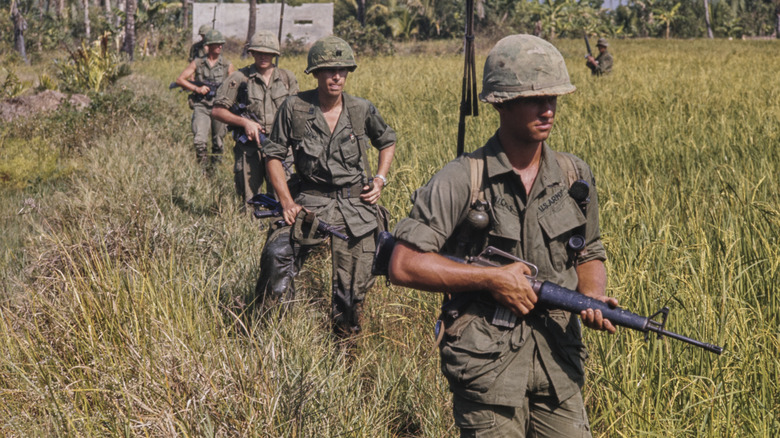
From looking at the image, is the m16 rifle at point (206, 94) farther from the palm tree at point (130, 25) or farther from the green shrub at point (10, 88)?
the palm tree at point (130, 25)

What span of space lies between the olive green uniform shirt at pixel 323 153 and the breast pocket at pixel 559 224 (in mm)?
2168

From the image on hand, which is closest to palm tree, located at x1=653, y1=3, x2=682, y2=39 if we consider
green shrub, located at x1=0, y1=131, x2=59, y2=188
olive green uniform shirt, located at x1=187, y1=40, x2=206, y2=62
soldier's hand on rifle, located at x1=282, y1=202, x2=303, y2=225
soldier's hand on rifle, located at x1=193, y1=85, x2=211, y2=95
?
olive green uniform shirt, located at x1=187, y1=40, x2=206, y2=62

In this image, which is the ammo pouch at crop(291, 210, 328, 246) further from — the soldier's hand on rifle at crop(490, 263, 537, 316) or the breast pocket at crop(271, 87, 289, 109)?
the breast pocket at crop(271, 87, 289, 109)

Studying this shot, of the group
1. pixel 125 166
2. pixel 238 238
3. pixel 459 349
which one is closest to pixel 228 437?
pixel 459 349

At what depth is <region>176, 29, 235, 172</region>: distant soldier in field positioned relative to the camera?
9344 mm

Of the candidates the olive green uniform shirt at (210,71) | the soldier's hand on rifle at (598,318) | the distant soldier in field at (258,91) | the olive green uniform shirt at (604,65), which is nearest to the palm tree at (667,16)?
the olive green uniform shirt at (604,65)

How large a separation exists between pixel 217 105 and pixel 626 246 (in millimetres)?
4006

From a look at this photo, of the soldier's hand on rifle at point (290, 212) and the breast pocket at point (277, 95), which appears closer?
the soldier's hand on rifle at point (290, 212)

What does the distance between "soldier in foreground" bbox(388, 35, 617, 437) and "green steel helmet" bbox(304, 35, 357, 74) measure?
2181mm

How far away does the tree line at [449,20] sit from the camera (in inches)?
1513

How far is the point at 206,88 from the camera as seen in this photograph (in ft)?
30.7

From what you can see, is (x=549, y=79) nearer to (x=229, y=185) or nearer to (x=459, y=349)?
(x=459, y=349)

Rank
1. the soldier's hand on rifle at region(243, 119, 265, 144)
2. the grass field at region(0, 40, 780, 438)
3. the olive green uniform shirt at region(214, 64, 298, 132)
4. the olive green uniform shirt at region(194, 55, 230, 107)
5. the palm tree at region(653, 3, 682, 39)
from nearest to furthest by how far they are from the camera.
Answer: the grass field at region(0, 40, 780, 438) < the soldier's hand on rifle at region(243, 119, 265, 144) < the olive green uniform shirt at region(214, 64, 298, 132) < the olive green uniform shirt at region(194, 55, 230, 107) < the palm tree at region(653, 3, 682, 39)

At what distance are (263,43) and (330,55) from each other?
228 centimetres
